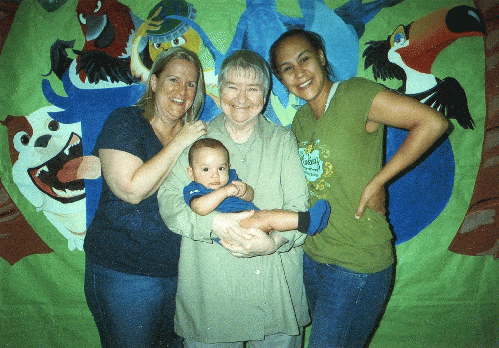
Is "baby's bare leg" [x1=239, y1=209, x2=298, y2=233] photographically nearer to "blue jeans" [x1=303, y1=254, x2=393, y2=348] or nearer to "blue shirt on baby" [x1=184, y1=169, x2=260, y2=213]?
"blue shirt on baby" [x1=184, y1=169, x2=260, y2=213]

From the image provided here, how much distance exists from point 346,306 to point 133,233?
1.20 meters

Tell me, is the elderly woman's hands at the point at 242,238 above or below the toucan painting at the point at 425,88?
below

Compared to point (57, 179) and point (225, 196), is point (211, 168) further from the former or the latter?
point (57, 179)

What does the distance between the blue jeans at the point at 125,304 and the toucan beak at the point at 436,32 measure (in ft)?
7.90

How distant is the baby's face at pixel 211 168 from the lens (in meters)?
1.34

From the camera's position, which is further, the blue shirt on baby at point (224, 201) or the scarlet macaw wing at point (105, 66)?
the scarlet macaw wing at point (105, 66)

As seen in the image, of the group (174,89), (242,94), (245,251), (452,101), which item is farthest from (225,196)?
(452,101)

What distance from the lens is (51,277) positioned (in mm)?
2195

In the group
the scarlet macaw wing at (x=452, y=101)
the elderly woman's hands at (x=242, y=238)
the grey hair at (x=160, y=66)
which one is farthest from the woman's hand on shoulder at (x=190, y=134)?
the scarlet macaw wing at (x=452, y=101)

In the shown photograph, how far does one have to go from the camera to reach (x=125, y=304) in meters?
1.42

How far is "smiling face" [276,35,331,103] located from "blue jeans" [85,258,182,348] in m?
1.39

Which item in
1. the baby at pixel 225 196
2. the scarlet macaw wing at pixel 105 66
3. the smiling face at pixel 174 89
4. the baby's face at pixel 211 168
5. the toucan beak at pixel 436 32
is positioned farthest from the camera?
the scarlet macaw wing at pixel 105 66

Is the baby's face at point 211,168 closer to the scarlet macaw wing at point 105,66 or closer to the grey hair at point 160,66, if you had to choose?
the grey hair at point 160,66

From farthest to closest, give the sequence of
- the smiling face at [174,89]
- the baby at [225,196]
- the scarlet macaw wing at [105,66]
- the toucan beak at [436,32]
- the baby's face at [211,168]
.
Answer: the scarlet macaw wing at [105,66]
the toucan beak at [436,32]
the smiling face at [174,89]
the baby's face at [211,168]
the baby at [225,196]
